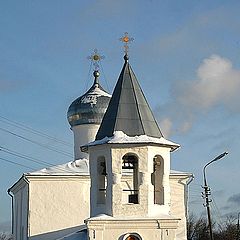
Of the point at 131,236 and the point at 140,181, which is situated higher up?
the point at 140,181

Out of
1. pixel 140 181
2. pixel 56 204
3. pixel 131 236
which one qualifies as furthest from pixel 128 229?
pixel 56 204

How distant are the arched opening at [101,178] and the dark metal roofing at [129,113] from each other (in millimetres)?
545

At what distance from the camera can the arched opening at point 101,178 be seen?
15.7m

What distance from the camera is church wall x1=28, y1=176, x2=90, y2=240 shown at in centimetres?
2312

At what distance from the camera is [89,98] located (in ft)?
84.0

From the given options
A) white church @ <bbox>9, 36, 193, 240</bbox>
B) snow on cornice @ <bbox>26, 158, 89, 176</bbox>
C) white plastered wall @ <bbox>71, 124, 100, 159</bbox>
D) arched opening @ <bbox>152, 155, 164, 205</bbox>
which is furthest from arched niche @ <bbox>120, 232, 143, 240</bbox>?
white plastered wall @ <bbox>71, 124, 100, 159</bbox>

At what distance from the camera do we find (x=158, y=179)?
15.8m

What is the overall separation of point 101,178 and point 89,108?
965 cm

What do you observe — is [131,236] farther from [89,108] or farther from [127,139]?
[89,108]

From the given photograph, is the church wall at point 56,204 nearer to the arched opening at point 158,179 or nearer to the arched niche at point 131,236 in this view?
the arched opening at point 158,179

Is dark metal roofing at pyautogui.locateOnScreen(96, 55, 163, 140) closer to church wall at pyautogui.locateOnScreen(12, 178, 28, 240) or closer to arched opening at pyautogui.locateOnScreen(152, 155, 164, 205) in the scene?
arched opening at pyautogui.locateOnScreen(152, 155, 164, 205)

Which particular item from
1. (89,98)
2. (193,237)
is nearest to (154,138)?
(89,98)

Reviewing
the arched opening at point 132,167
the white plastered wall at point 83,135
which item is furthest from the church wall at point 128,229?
the white plastered wall at point 83,135

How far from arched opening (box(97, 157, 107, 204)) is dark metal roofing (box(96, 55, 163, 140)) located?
1.79ft
